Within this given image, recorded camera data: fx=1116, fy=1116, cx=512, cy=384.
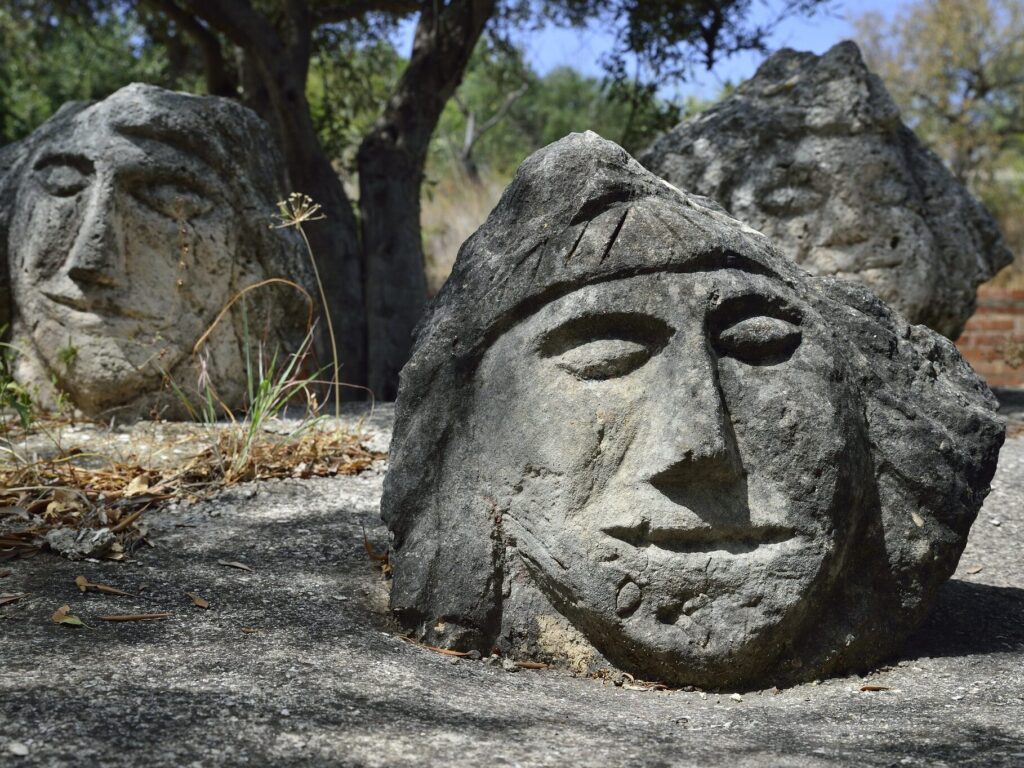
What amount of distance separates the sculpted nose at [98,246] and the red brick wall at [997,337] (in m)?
7.17

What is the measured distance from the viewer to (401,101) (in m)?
8.21

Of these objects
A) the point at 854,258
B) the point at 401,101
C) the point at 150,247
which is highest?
the point at 401,101

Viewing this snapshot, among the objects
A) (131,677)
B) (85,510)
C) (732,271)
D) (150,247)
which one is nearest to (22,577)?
(85,510)

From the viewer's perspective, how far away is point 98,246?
16.5 ft

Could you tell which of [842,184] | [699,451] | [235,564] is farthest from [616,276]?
[842,184]

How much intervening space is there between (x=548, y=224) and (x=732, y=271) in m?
0.48

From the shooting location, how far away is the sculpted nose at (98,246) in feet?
16.5

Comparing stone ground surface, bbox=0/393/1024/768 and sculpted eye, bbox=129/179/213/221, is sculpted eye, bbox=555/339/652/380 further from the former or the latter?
sculpted eye, bbox=129/179/213/221

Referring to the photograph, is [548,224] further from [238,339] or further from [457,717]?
[238,339]

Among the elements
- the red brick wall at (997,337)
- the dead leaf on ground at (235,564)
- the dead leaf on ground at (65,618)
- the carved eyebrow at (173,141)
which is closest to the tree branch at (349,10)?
the carved eyebrow at (173,141)

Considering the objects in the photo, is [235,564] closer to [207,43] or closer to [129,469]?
[129,469]

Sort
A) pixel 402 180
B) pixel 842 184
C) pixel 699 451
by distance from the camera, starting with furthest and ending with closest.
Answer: pixel 402 180 < pixel 842 184 < pixel 699 451

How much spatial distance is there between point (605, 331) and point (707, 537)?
1.87ft

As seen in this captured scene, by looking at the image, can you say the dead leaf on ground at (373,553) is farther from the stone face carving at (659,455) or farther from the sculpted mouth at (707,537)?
the sculpted mouth at (707,537)
